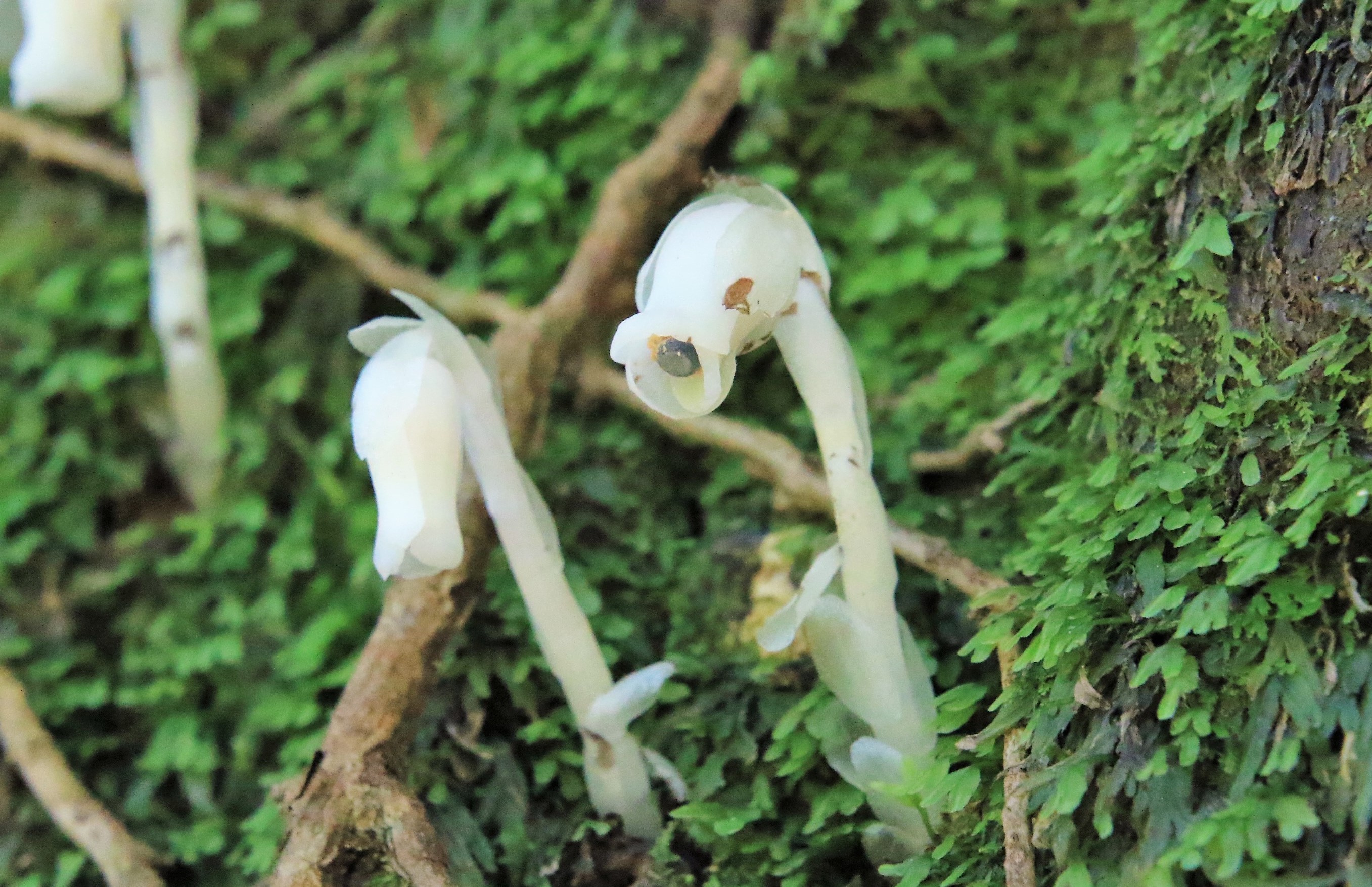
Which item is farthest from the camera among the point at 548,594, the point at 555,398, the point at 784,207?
the point at 555,398

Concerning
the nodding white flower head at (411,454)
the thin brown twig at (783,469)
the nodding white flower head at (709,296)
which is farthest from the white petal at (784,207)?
the nodding white flower head at (411,454)

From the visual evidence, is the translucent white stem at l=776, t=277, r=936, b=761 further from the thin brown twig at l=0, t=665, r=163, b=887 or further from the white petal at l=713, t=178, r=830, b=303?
the thin brown twig at l=0, t=665, r=163, b=887

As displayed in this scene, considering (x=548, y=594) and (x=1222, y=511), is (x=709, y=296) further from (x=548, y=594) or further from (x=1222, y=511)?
(x=1222, y=511)

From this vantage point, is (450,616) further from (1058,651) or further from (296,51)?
(296,51)

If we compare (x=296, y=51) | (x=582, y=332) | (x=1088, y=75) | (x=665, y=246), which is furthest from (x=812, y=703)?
(x=296, y=51)

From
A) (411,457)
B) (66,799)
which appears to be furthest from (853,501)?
(66,799)

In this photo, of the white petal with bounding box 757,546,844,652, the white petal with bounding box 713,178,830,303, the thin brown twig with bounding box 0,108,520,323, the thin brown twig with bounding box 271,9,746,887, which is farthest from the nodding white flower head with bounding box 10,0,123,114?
the white petal with bounding box 757,546,844,652

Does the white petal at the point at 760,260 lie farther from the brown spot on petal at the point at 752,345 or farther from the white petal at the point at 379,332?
the white petal at the point at 379,332
